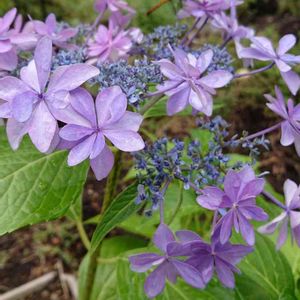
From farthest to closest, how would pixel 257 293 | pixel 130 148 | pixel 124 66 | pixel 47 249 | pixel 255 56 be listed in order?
pixel 47 249
pixel 257 293
pixel 255 56
pixel 124 66
pixel 130 148

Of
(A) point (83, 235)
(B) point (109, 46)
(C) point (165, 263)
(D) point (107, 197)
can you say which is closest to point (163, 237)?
(C) point (165, 263)

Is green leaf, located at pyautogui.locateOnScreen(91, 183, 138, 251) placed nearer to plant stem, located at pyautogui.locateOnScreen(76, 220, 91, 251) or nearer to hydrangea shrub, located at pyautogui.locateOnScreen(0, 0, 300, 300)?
hydrangea shrub, located at pyautogui.locateOnScreen(0, 0, 300, 300)

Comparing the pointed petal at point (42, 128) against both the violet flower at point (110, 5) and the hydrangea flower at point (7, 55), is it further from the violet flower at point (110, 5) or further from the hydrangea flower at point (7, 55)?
the violet flower at point (110, 5)

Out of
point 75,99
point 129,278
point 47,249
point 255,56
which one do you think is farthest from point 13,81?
point 47,249

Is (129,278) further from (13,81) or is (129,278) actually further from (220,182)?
(13,81)

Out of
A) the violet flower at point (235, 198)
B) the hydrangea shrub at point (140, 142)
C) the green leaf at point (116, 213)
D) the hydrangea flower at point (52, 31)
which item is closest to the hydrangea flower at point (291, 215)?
the hydrangea shrub at point (140, 142)

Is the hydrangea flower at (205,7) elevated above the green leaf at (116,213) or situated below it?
above
